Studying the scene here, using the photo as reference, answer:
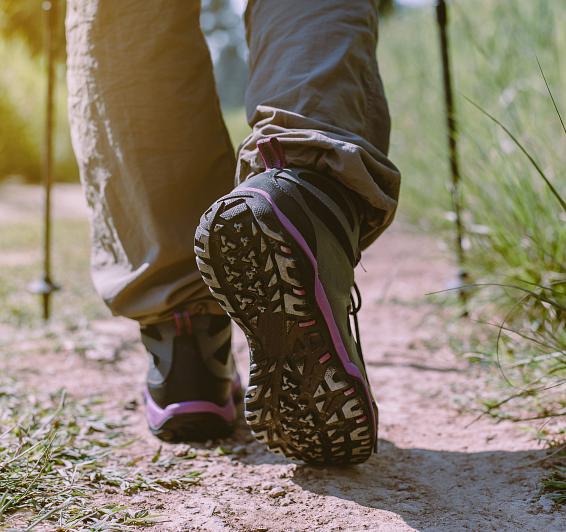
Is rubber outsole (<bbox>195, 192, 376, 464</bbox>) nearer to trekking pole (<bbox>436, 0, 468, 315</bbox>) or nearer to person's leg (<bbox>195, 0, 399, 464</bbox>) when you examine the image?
person's leg (<bbox>195, 0, 399, 464</bbox>)

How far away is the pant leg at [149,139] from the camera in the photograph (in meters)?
1.10

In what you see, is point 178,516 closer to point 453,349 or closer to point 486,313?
point 453,349

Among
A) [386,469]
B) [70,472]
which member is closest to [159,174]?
[70,472]

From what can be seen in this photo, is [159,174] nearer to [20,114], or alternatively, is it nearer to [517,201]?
[517,201]

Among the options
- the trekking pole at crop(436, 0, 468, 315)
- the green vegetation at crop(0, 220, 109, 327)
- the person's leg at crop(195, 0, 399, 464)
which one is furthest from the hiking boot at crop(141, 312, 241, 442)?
the green vegetation at crop(0, 220, 109, 327)

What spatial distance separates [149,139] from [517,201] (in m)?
0.83

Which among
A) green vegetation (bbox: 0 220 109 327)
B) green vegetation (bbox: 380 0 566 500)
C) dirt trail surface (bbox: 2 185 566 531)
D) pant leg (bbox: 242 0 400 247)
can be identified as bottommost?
green vegetation (bbox: 0 220 109 327)

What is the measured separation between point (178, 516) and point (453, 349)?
940 mm

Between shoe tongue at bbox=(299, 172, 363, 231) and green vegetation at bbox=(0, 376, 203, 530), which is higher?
shoe tongue at bbox=(299, 172, 363, 231)

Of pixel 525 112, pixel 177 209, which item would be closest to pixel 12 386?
pixel 177 209

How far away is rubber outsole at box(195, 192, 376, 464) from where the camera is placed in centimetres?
82

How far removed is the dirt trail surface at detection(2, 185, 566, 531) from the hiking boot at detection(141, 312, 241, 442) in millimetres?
31

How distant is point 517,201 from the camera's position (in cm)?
153

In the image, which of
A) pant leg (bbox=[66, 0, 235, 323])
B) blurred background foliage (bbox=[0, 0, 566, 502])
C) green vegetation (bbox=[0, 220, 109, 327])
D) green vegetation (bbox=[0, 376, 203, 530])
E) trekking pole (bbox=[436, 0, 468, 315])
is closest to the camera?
green vegetation (bbox=[0, 376, 203, 530])
